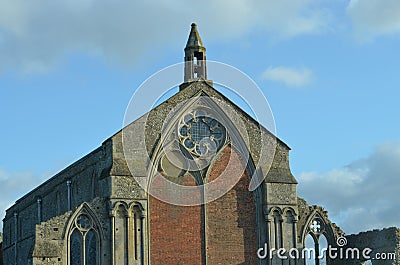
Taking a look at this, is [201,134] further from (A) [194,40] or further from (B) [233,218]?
(A) [194,40]

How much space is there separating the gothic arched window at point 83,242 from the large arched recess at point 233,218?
18.5 feet

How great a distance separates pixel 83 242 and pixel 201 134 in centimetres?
817

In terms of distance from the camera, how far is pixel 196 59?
47156 mm

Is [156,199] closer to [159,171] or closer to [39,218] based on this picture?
[159,171]

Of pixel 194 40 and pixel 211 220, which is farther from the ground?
pixel 194 40

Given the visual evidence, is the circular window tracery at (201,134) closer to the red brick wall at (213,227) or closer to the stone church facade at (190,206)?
the stone church facade at (190,206)

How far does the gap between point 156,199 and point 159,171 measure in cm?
136

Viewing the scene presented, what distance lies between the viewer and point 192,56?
46.8 m

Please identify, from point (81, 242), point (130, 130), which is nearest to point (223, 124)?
point (130, 130)

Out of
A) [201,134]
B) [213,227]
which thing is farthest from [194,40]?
[213,227]

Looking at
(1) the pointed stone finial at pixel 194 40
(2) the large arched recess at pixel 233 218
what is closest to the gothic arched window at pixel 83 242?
(2) the large arched recess at pixel 233 218

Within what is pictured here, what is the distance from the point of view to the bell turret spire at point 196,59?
46562 mm

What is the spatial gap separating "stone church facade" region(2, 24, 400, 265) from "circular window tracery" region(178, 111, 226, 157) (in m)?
0.05

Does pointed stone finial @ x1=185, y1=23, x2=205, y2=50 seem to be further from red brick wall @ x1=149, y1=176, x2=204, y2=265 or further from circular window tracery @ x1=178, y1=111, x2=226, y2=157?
red brick wall @ x1=149, y1=176, x2=204, y2=265
